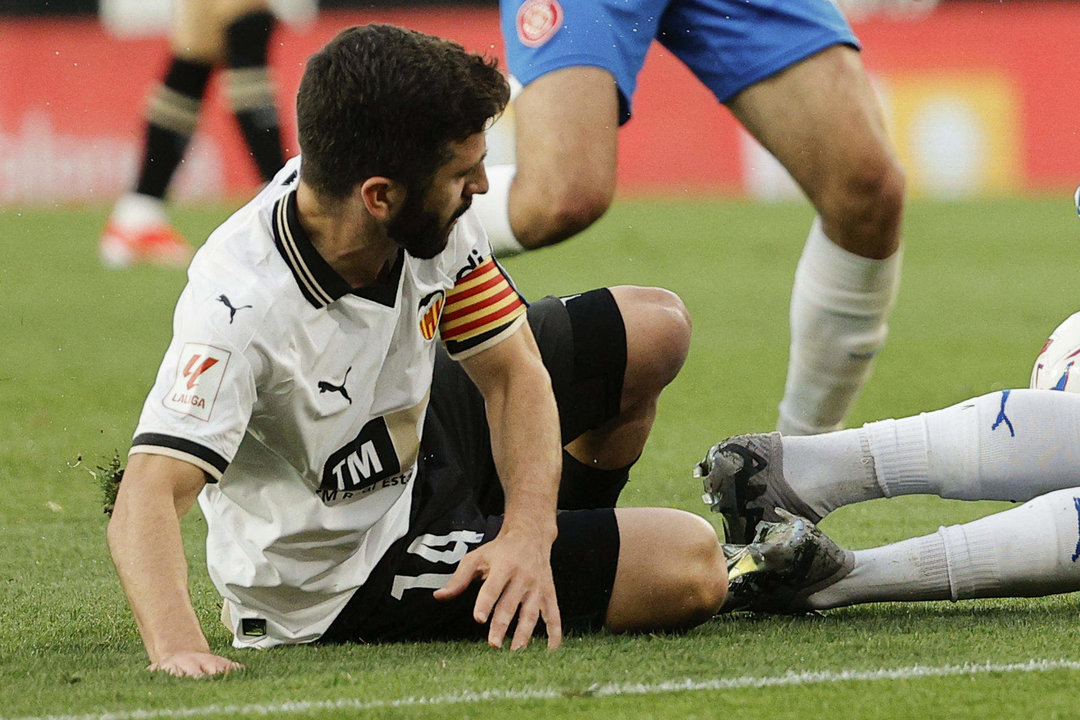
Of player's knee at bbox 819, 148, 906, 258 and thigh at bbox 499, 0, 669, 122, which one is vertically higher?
thigh at bbox 499, 0, 669, 122

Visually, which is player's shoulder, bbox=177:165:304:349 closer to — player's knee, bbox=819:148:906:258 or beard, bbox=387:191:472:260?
beard, bbox=387:191:472:260

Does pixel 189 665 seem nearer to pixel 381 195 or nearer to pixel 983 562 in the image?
pixel 381 195

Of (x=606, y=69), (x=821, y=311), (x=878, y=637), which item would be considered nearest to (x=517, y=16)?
(x=606, y=69)

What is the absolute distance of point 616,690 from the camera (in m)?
1.70

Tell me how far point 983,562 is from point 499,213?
3.35 ft

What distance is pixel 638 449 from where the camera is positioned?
249 centimetres

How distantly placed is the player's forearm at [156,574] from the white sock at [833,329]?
1463mm

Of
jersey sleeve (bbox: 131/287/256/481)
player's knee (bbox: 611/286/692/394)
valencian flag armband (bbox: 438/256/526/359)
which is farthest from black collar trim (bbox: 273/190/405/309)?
player's knee (bbox: 611/286/692/394)

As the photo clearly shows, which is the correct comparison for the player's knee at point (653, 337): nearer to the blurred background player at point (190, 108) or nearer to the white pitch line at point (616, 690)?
the white pitch line at point (616, 690)

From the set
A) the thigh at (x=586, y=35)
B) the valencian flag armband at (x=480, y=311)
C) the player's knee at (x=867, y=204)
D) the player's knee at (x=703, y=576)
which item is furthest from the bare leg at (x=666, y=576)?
the thigh at (x=586, y=35)

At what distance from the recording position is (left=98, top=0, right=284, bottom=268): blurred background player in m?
6.89

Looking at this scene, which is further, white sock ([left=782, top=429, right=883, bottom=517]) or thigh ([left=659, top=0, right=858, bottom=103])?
thigh ([left=659, top=0, right=858, bottom=103])

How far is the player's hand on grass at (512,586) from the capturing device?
191 centimetres

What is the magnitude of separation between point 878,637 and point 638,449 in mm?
618
